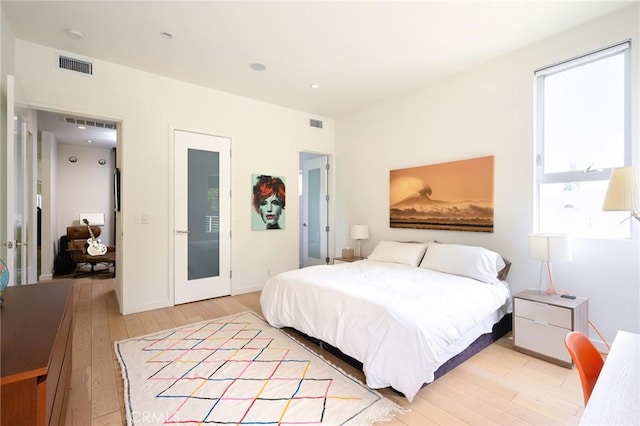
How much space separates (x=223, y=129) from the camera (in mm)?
4270

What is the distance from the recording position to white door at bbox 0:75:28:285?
7.30ft

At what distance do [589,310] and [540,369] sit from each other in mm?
882

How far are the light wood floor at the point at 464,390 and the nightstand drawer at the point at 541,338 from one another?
9 centimetres

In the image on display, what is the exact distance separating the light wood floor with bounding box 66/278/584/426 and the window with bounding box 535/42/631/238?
136 centimetres

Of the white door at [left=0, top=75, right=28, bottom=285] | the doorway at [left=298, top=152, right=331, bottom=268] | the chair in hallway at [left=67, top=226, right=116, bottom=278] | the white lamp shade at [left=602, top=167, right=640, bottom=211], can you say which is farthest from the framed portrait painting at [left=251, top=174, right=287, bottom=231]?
the white lamp shade at [left=602, top=167, right=640, bottom=211]

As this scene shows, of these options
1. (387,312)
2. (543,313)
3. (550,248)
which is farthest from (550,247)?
(387,312)

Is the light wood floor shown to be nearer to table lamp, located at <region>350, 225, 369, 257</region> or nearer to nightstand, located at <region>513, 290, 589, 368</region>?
nightstand, located at <region>513, 290, 589, 368</region>

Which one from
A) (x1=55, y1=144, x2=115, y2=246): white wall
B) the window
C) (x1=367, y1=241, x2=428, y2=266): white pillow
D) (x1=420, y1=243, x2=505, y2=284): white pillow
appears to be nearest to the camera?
the window

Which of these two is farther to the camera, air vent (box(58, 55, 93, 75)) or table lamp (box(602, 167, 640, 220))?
air vent (box(58, 55, 93, 75))

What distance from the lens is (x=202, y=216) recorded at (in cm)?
414

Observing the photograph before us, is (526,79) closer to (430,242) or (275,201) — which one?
(430,242)

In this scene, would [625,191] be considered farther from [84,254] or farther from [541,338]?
[84,254]

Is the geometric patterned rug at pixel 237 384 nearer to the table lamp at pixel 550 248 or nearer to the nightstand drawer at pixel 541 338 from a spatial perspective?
the nightstand drawer at pixel 541 338

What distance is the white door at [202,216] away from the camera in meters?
3.94
